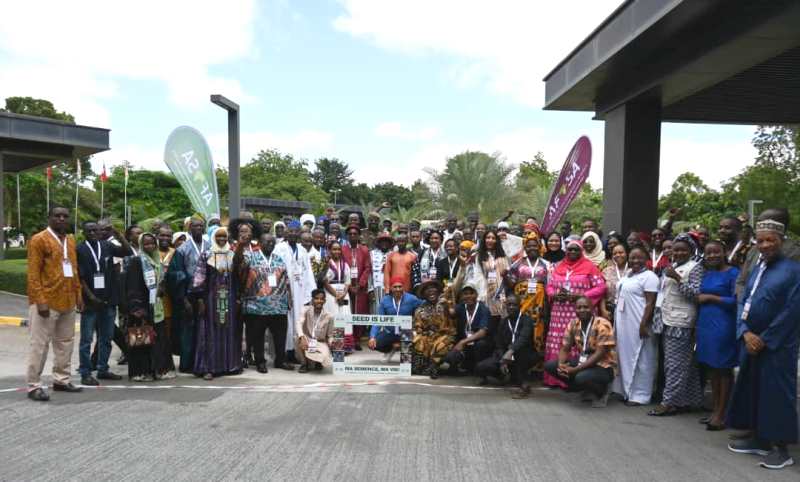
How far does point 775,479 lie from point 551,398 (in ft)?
8.23

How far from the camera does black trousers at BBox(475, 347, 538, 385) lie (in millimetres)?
6930

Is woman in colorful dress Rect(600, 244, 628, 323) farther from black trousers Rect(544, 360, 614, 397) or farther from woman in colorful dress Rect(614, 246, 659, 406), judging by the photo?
black trousers Rect(544, 360, 614, 397)

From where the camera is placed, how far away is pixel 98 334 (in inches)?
285

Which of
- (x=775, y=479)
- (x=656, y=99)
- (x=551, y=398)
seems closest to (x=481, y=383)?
(x=551, y=398)

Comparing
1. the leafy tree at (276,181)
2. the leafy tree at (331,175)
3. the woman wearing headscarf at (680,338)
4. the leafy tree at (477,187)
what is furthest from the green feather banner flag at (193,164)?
the leafy tree at (331,175)

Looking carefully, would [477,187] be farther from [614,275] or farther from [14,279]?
[614,275]

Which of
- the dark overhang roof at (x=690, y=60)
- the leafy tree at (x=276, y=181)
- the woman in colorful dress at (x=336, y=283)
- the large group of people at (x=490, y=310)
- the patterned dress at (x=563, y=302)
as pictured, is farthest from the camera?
the leafy tree at (x=276, y=181)

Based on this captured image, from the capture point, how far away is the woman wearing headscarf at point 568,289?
6734 mm

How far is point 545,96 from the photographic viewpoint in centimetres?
1285

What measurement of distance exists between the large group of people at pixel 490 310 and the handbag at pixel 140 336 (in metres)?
0.02

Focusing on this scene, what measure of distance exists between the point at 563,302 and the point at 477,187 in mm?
20261

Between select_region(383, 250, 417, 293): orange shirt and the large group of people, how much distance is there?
0.03m

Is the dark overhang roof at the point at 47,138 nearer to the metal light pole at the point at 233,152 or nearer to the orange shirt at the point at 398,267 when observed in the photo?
the metal light pole at the point at 233,152

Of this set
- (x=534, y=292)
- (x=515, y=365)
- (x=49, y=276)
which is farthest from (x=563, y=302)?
(x=49, y=276)
